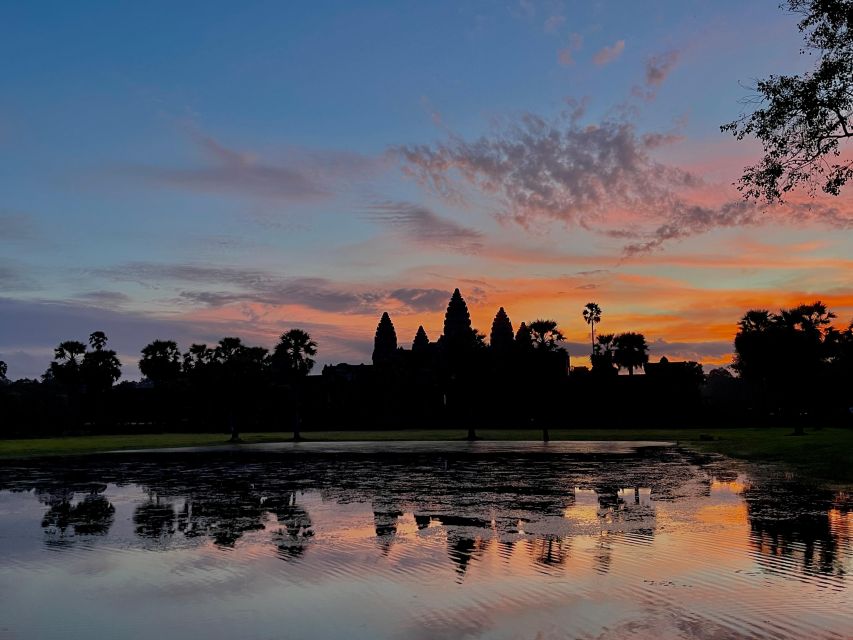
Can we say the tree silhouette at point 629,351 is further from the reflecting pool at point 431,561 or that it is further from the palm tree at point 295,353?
the reflecting pool at point 431,561

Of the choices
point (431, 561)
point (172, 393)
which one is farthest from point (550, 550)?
point (172, 393)

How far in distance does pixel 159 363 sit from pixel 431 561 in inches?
5650

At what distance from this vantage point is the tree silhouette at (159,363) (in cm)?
14638

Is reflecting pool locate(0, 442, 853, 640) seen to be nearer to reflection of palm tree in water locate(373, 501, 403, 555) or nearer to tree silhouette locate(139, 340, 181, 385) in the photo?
reflection of palm tree in water locate(373, 501, 403, 555)

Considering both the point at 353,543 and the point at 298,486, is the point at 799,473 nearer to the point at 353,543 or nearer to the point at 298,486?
the point at 298,486

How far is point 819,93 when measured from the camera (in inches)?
1017

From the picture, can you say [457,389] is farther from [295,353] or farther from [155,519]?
[155,519]

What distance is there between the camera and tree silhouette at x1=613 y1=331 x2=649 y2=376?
5025 inches

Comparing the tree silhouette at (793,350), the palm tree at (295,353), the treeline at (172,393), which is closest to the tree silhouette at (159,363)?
the treeline at (172,393)

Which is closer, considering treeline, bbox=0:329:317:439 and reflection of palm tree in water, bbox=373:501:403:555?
reflection of palm tree in water, bbox=373:501:403:555

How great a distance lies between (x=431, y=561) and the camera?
1307cm

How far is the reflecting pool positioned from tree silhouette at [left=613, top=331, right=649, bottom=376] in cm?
10307

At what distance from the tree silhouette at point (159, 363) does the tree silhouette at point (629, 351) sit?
80.4 metres

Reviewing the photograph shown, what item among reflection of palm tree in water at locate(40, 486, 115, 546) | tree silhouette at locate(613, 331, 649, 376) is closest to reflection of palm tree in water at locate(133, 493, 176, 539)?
reflection of palm tree in water at locate(40, 486, 115, 546)
